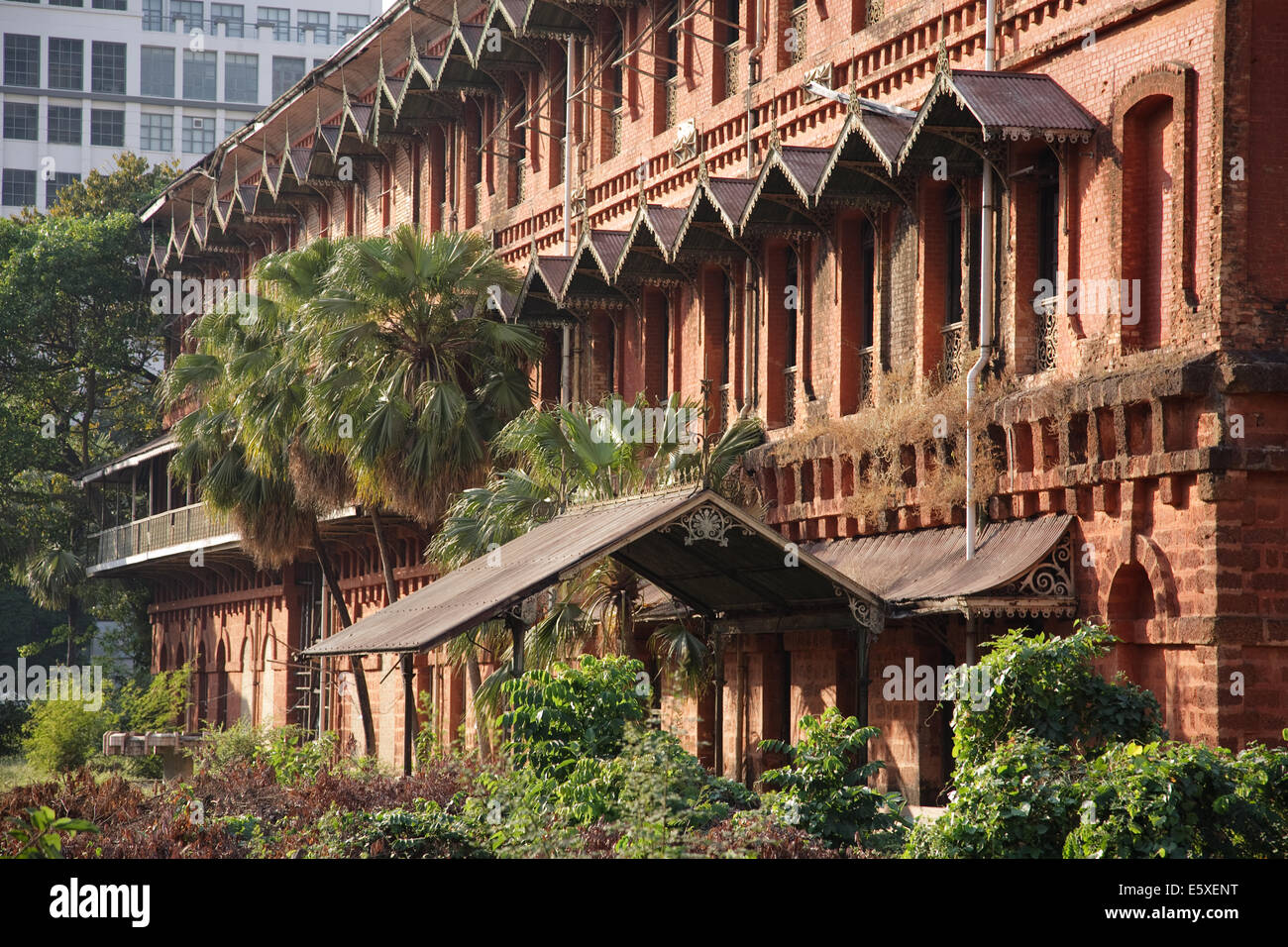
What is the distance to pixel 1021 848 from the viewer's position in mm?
12406

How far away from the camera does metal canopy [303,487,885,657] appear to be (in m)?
17.6

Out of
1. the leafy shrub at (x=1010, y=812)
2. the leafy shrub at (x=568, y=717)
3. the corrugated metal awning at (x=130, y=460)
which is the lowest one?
the leafy shrub at (x=1010, y=812)

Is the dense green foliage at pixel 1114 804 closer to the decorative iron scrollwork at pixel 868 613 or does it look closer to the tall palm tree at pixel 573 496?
the decorative iron scrollwork at pixel 868 613

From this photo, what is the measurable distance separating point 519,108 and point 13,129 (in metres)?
60.9

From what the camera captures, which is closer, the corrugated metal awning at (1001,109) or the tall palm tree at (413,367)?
the corrugated metal awning at (1001,109)

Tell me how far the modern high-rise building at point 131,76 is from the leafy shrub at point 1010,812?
8090cm

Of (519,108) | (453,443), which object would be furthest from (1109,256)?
(519,108)

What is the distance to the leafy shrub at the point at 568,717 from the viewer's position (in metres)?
14.8

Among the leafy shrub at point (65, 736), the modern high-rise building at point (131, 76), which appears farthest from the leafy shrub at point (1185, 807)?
the modern high-rise building at point (131, 76)

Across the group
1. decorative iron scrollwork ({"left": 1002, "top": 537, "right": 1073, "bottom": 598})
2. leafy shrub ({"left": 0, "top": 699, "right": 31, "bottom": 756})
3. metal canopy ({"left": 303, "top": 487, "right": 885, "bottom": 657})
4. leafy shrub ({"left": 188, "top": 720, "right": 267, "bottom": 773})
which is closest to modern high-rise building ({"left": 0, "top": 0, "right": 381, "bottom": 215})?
leafy shrub ({"left": 0, "top": 699, "right": 31, "bottom": 756})

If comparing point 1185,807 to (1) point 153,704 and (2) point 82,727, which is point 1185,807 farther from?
(1) point 153,704

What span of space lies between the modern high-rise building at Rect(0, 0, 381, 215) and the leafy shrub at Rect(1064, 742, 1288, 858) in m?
81.6

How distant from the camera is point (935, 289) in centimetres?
2262

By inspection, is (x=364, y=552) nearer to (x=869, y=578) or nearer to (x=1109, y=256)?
(x=869, y=578)
